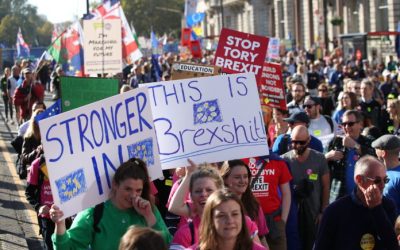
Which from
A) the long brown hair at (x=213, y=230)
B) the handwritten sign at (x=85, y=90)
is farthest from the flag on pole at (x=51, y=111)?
the long brown hair at (x=213, y=230)

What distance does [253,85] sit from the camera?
7484mm

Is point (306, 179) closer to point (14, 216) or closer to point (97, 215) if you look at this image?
point (97, 215)

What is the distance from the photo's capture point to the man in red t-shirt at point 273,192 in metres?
7.61

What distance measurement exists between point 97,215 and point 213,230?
0.99 metres

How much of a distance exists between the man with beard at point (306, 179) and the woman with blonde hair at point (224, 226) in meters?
3.30

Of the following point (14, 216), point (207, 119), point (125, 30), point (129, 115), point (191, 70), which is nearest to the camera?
point (129, 115)

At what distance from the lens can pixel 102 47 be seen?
17.3 m

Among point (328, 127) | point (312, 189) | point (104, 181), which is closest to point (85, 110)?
point (104, 181)

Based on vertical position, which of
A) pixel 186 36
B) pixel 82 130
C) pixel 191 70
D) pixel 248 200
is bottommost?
pixel 248 200

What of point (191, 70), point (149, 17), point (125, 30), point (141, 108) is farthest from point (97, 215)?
point (149, 17)

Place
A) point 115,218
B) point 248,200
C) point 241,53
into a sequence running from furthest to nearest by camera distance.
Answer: point 241,53 < point 248,200 < point 115,218

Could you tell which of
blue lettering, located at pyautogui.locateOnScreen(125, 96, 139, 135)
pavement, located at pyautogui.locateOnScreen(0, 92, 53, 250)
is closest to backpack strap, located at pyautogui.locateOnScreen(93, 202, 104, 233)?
blue lettering, located at pyautogui.locateOnScreen(125, 96, 139, 135)

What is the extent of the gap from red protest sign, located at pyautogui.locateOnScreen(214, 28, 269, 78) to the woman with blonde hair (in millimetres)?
6334

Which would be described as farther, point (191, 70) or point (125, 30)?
point (125, 30)
